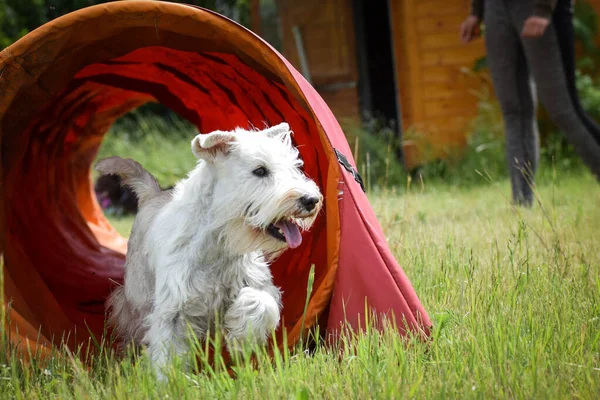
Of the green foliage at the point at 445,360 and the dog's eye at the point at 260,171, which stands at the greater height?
the dog's eye at the point at 260,171

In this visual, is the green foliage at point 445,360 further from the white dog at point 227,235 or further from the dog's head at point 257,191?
the dog's head at point 257,191

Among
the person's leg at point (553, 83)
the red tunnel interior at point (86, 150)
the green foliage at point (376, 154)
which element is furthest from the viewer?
the green foliage at point (376, 154)

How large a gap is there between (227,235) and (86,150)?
3.55 m

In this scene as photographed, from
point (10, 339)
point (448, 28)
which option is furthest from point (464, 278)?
point (448, 28)

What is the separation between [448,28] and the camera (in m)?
11.3

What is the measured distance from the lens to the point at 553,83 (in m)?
5.86

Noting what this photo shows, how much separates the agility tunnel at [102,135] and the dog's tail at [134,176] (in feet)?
1.74

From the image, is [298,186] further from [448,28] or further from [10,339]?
[448,28]

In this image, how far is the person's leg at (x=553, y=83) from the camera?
580 centimetres

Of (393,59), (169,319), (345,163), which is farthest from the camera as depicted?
(393,59)

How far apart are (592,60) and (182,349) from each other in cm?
923

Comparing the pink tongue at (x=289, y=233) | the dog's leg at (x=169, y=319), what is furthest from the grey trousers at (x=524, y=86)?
the dog's leg at (x=169, y=319)

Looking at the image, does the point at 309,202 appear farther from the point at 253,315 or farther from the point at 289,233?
the point at 253,315

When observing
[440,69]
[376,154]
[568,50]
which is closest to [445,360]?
[568,50]
